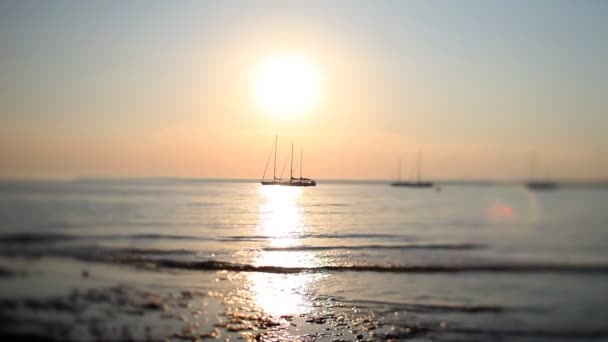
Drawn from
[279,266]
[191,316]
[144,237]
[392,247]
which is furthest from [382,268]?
[144,237]

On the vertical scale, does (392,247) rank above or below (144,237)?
above

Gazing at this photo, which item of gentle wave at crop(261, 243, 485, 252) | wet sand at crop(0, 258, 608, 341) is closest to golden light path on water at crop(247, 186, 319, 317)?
wet sand at crop(0, 258, 608, 341)

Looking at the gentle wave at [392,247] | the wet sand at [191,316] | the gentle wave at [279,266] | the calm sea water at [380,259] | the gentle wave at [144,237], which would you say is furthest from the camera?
the gentle wave at [144,237]

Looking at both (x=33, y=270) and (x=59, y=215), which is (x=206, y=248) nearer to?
(x=33, y=270)

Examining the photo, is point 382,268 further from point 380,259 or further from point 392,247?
point 392,247

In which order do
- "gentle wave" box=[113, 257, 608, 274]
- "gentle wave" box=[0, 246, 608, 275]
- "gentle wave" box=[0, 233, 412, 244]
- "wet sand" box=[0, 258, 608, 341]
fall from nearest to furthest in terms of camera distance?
"wet sand" box=[0, 258, 608, 341] → "gentle wave" box=[113, 257, 608, 274] → "gentle wave" box=[0, 246, 608, 275] → "gentle wave" box=[0, 233, 412, 244]

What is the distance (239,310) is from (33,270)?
1117cm

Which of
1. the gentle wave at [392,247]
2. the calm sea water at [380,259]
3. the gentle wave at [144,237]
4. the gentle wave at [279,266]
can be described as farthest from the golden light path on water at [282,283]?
the gentle wave at [144,237]

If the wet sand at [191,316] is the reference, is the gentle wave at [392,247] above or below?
below

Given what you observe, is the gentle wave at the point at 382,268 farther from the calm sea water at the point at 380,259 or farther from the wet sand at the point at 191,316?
the wet sand at the point at 191,316

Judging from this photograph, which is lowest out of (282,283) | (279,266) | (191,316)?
(279,266)

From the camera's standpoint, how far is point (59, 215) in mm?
42094

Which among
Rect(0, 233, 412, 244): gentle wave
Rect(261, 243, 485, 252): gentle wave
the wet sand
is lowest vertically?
Rect(0, 233, 412, 244): gentle wave

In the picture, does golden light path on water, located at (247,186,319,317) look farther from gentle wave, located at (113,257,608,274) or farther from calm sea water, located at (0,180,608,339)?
A: gentle wave, located at (113,257,608,274)
